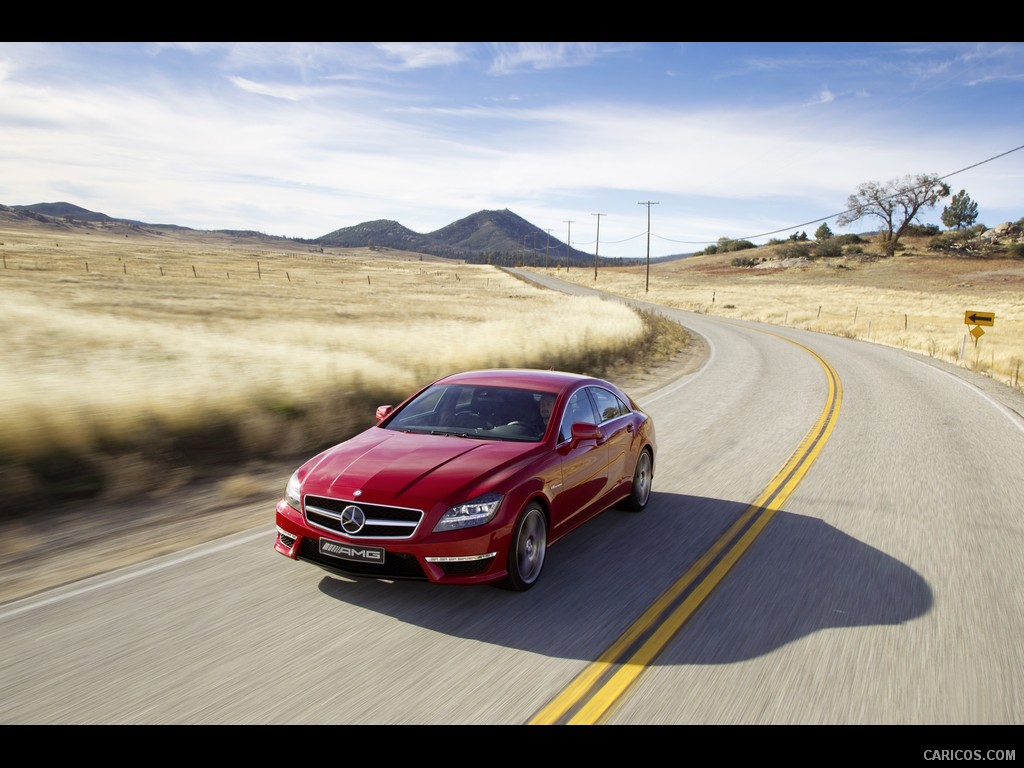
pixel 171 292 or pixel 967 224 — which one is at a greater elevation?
pixel 967 224

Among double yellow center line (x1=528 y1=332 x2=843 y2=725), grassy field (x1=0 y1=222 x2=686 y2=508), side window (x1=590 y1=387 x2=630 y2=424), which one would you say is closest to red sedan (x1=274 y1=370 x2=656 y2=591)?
side window (x1=590 y1=387 x2=630 y2=424)

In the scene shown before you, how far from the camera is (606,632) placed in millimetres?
4551

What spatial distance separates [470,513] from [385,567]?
634 mm

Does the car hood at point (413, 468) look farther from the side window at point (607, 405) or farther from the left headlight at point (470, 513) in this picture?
the side window at point (607, 405)

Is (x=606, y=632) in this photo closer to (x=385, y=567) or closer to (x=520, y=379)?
(x=385, y=567)

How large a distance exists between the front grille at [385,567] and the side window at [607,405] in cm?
263

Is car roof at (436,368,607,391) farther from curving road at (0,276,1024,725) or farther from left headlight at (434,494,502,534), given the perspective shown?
left headlight at (434,494,502,534)

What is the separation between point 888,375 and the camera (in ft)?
65.3

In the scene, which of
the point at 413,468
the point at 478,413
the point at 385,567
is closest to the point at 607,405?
the point at 478,413

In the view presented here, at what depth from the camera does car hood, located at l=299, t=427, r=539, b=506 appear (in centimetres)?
476

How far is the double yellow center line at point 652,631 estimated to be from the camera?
367cm
